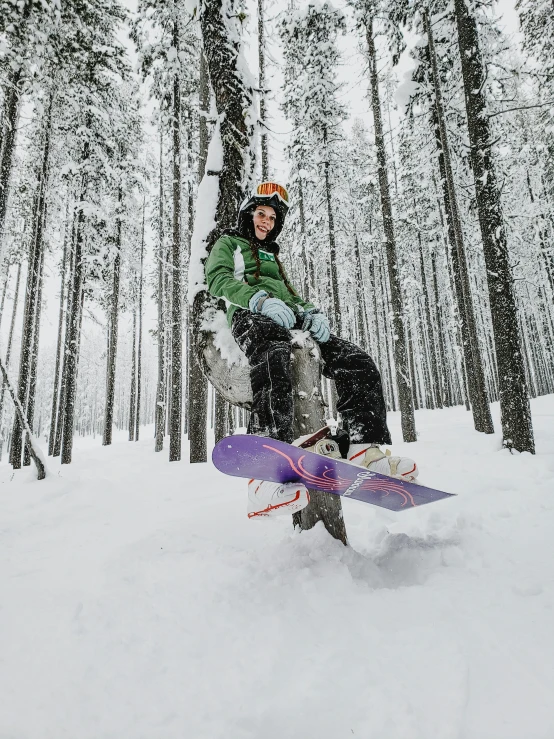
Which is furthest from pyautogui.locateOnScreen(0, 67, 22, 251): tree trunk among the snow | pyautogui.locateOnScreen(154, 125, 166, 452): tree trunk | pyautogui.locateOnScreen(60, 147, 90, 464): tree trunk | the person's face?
the person's face

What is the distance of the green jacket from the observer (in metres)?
2.78

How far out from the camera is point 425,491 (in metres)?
2.48

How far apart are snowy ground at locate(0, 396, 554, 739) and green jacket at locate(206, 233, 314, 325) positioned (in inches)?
73.3

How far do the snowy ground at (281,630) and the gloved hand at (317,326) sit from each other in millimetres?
1506

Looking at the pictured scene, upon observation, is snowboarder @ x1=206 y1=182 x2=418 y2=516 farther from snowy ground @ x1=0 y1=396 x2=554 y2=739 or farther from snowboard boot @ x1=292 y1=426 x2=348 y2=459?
snowy ground @ x1=0 y1=396 x2=554 y2=739

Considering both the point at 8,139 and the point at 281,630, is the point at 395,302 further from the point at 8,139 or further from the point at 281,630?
the point at 8,139

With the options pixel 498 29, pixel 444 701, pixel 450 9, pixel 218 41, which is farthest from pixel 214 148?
pixel 498 29

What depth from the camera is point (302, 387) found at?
9.27ft

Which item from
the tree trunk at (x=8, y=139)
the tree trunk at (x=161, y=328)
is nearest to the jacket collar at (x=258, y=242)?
the tree trunk at (x=8, y=139)

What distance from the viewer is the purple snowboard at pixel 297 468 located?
2.13 meters

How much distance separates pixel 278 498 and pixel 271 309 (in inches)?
49.5

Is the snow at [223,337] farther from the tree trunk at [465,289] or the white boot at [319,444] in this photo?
the tree trunk at [465,289]

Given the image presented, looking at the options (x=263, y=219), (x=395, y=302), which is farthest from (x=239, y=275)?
(x=395, y=302)

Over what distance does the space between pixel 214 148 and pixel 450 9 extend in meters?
8.52
